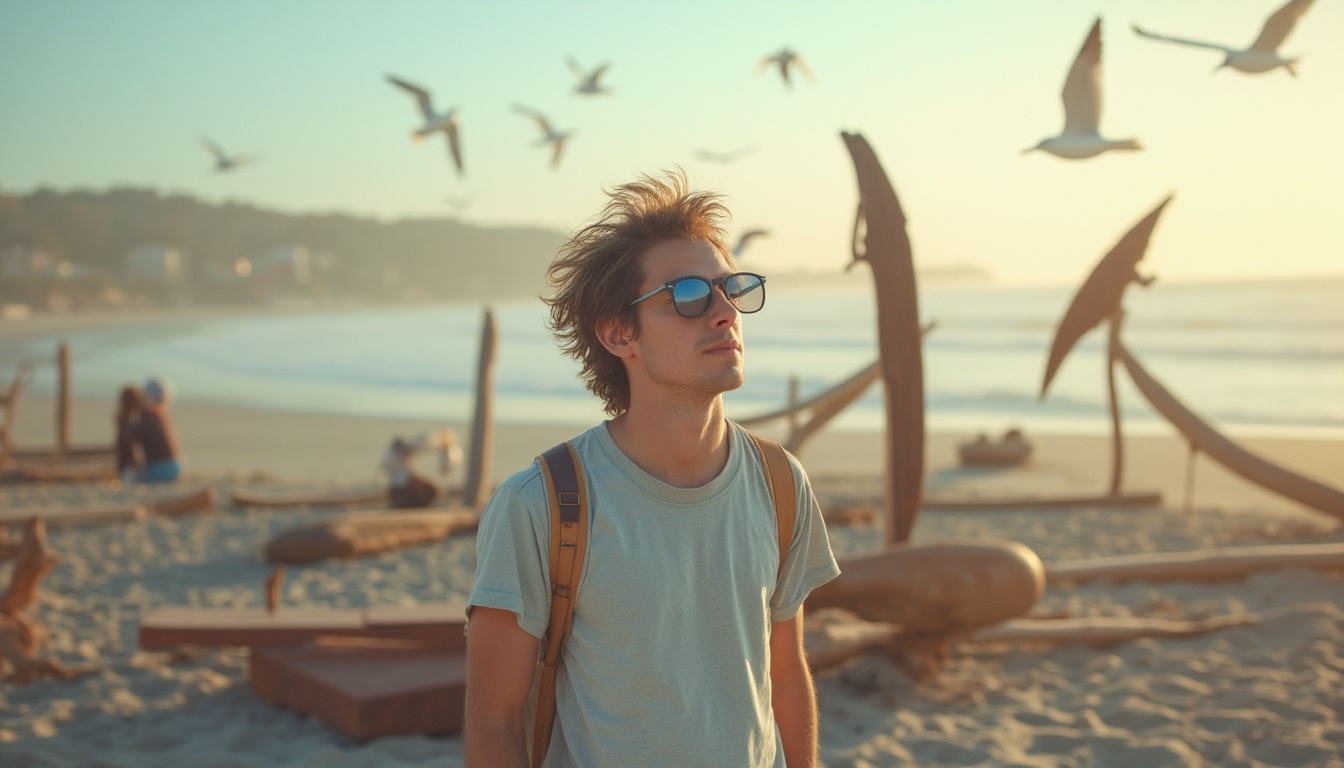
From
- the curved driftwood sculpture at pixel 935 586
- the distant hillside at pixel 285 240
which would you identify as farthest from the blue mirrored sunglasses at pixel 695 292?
the distant hillside at pixel 285 240

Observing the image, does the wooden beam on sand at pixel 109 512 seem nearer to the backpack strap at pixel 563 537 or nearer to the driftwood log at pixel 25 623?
the driftwood log at pixel 25 623

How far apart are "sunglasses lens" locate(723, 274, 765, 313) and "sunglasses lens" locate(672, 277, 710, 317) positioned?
0.06 meters

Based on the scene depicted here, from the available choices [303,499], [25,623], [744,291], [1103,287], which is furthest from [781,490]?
[303,499]

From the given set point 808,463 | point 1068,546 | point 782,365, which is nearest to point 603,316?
point 1068,546

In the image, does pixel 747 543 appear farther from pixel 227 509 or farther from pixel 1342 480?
pixel 1342 480

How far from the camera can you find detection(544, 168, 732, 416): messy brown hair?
2.07 metres

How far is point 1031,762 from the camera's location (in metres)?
3.94

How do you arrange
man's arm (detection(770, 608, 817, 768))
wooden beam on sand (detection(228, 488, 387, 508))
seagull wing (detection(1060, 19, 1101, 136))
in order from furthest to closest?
wooden beam on sand (detection(228, 488, 387, 508))
seagull wing (detection(1060, 19, 1101, 136))
man's arm (detection(770, 608, 817, 768))

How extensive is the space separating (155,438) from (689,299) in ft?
35.5

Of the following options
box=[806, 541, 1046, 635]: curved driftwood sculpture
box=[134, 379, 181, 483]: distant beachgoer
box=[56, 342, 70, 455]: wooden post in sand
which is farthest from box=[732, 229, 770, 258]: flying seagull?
box=[56, 342, 70, 455]: wooden post in sand

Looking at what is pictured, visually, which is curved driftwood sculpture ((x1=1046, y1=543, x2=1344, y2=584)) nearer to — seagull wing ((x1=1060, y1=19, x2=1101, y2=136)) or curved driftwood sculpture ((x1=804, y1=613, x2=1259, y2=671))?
curved driftwood sculpture ((x1=804, y1=613, x2=1259, y2=671))

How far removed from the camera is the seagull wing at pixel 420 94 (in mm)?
9867

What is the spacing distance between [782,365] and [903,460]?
27.6 m

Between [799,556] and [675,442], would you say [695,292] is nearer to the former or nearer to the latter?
[675,442]
